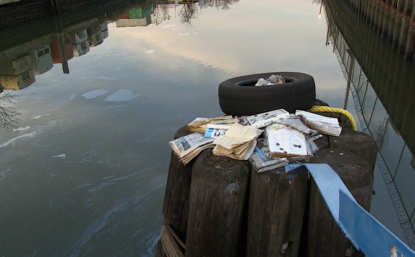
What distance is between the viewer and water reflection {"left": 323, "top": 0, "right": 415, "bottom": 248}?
545 centimetres

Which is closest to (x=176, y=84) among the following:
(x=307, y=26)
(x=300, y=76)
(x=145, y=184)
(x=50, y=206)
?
(x=145, y=184)

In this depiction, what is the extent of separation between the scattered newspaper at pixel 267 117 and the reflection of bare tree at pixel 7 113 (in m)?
6.59

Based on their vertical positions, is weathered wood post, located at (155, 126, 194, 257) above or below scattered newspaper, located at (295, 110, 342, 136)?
below

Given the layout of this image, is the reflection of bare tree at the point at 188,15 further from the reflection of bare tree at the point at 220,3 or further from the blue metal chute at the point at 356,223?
the blue metal chute at the point at 356,223

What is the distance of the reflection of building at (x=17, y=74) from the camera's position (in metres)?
10.5

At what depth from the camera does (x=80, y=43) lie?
1628cm

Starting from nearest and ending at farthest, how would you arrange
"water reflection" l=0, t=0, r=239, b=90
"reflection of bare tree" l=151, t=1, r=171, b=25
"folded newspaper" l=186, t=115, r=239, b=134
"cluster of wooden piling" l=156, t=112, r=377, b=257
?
"cluster of wooden piling" l=156, t=112, r=377, b=257, "folded newspaper" l=186, t=115, r=239, b=134, "water reflection" l=0, t=0, r=239, b=90, "reflection of bare tree" l=151, t=1, r=171, b=25

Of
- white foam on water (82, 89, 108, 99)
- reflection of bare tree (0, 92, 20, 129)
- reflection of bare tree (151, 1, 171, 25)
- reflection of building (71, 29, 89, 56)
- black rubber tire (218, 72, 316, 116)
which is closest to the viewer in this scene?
black rubber tire (218, 72, 316, 116)

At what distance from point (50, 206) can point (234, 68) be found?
741 cm

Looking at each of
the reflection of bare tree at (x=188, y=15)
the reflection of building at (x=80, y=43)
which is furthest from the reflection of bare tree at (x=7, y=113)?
the reflection of bare tree at (x=188, y=15)

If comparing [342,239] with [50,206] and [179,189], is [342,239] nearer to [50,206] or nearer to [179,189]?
[179,189]

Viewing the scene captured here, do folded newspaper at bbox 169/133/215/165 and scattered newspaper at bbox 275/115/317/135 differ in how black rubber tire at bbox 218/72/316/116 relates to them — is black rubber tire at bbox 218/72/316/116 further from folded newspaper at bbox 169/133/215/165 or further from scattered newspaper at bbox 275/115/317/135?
folded newspaper at bbox 169/133/215/165

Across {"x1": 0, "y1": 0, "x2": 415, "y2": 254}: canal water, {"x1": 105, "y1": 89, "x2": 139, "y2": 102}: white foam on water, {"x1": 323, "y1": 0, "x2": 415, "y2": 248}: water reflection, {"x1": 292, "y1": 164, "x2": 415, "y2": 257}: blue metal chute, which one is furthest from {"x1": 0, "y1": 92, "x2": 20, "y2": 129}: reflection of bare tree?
{"x1": 323, "y1": 0, "x2": 415, "y2": 248}: water reflection

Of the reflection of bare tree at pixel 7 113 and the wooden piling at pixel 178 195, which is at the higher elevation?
the wooden piling at pixel 178 195
